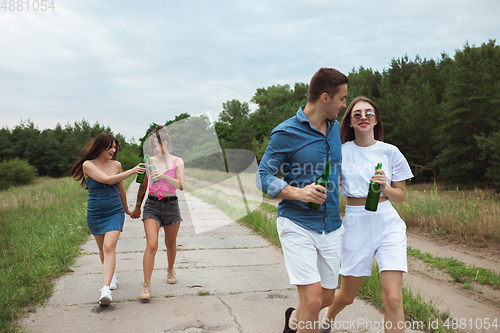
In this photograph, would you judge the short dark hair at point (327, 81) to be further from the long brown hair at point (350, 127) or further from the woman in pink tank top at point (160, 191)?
the woman in pink tank top at point (160, 191)

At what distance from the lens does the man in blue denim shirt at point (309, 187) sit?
2557 millimetres

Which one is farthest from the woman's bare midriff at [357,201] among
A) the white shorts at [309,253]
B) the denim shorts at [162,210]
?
the denim shorts at [162,210]

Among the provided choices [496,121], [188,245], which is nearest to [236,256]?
[188,245]

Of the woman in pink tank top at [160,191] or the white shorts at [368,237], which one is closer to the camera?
the white shorts at [368,237]

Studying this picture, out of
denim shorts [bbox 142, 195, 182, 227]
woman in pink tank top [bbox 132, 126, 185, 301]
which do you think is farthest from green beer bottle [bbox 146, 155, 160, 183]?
denim shorts [bbox 142, 195, 182, 227]

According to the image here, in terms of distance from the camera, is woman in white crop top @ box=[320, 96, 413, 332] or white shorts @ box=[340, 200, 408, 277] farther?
white shorts @ box=[340, 200, 408, 277]

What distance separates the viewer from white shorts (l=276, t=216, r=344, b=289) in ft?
8.43

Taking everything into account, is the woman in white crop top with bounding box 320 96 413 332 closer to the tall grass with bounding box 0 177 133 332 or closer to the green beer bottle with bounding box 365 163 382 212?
the green beer bottle with bounding box 365 163 382 212

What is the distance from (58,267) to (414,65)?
186 ft

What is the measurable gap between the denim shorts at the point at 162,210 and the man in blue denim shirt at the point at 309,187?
220 cm

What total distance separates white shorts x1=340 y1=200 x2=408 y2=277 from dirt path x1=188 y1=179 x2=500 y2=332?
1.55 meters

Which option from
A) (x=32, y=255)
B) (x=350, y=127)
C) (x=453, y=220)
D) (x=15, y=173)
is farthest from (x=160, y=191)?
(x=15, y=173)

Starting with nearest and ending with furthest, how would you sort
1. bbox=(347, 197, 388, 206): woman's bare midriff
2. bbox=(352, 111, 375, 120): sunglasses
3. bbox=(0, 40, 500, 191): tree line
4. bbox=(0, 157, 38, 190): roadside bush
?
bbox=(347, 197, 388, 206): woman's bare midriff < bbox=(352, 111, 375, 120): sunglasses < bbox=(0, 40, 500, 191): tree line < bbox=(0, 157, 38, 190): roadside bush

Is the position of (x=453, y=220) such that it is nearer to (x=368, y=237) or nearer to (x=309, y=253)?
(x=368, y=237)
